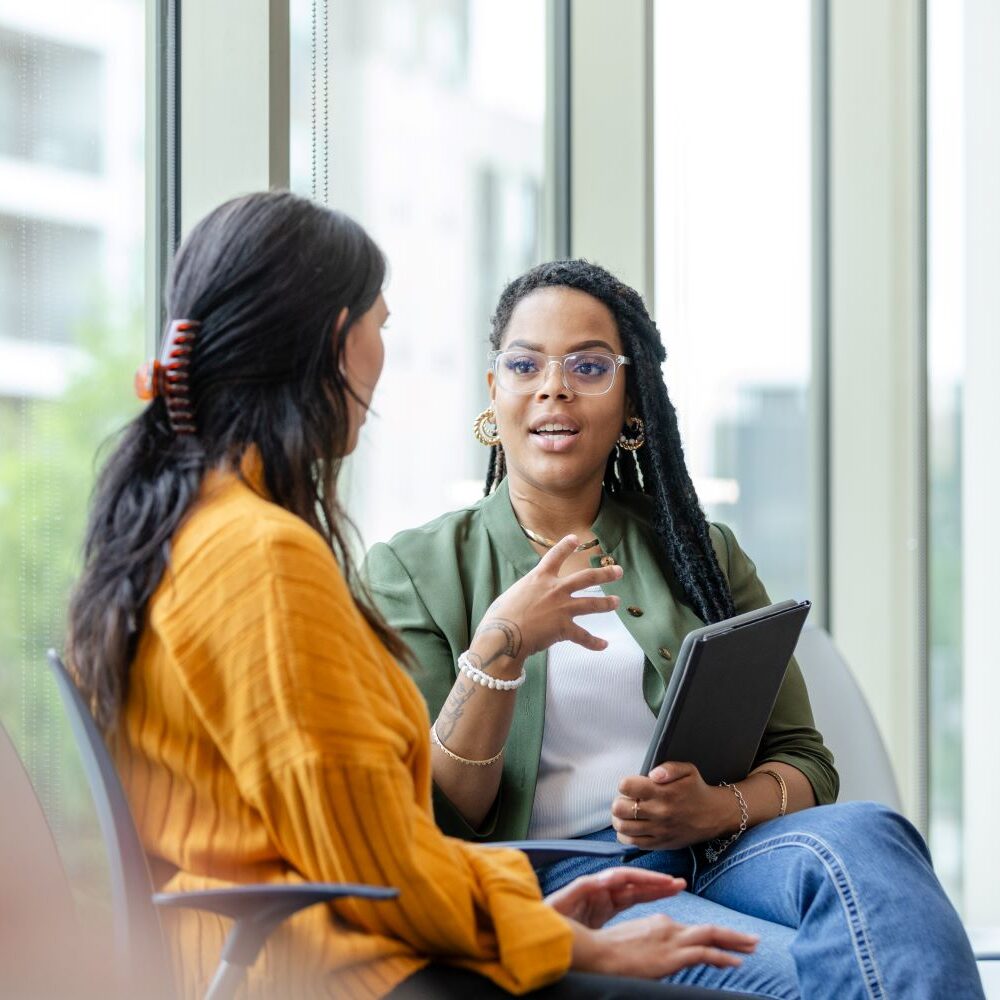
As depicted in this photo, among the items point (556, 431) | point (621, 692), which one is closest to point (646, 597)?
point (621, 692)

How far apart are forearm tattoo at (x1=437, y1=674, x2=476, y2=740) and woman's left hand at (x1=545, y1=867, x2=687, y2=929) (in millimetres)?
391

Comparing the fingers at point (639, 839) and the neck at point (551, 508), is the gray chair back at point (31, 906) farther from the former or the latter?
the neck at point (551, 508)

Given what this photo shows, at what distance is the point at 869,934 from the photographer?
1405 millimetres

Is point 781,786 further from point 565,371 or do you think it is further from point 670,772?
point 565,371

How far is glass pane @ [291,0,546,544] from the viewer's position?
2.39 meters

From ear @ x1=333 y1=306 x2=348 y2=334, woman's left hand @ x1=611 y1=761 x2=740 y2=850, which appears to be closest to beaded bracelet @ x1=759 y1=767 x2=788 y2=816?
woman's left hand @ x1=611 y1=761 x2=740 y2=850

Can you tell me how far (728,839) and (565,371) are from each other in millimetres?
728

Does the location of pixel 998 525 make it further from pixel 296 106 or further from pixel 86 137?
pixel 86 137

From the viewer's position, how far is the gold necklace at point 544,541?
1.96 meters

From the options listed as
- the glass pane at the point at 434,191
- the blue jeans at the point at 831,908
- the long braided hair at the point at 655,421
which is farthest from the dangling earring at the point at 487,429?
the blue jeans at the point at 831,908

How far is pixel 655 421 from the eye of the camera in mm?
2014

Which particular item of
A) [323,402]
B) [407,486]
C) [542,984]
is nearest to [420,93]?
[407,486]

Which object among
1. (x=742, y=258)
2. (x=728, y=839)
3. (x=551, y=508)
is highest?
(x=742, y=258)

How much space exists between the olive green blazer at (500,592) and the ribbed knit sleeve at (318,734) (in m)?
0.58
